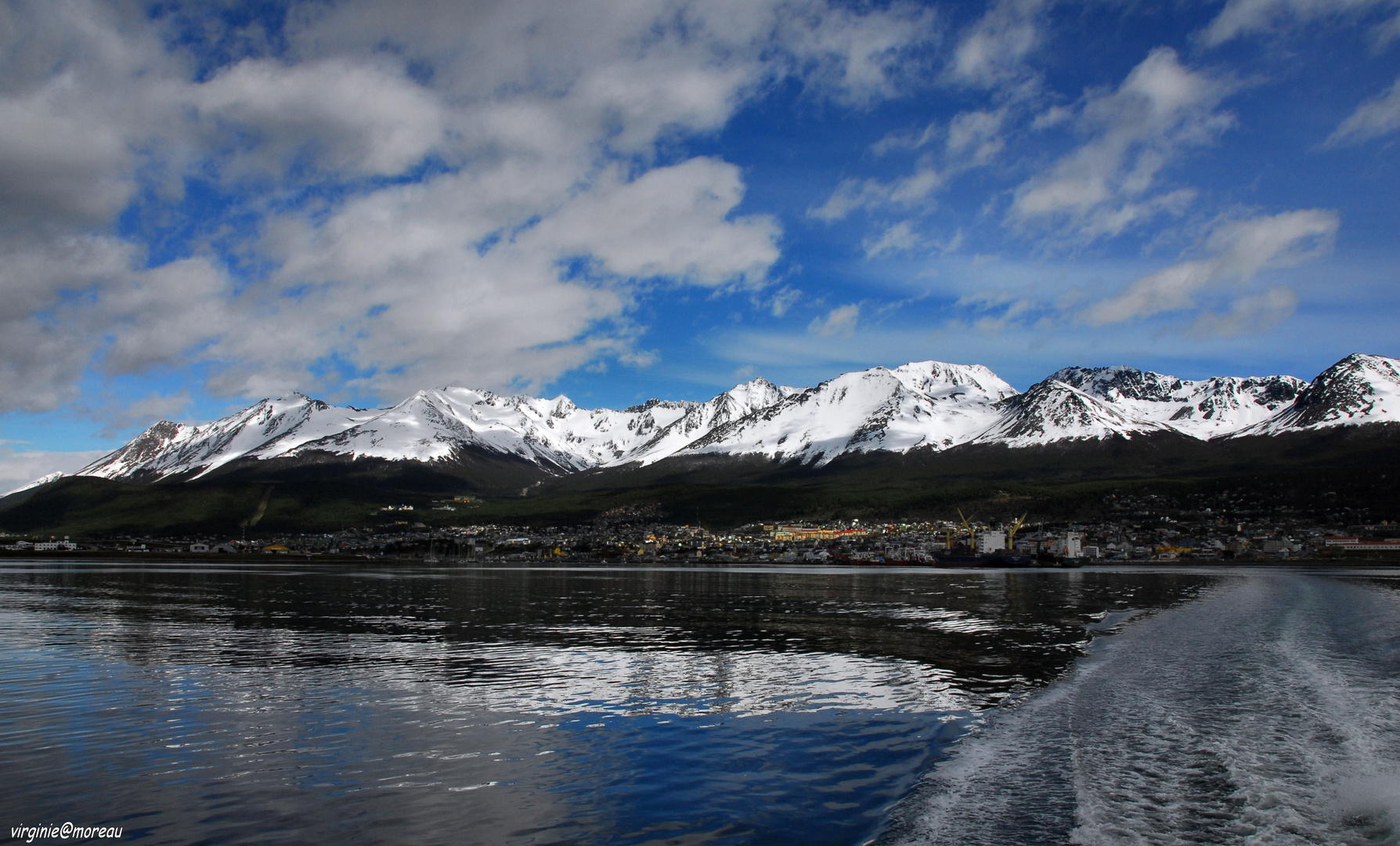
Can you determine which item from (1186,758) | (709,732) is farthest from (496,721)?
(1186,758)

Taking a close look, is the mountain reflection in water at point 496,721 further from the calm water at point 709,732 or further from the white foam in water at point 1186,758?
the white foam in water at point 1186,758

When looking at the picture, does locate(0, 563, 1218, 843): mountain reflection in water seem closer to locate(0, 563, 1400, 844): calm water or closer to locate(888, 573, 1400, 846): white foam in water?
locate(0, 563, 1400, 844): calm water

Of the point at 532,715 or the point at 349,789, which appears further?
the point at 532,715

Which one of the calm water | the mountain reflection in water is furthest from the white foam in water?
the mountain reflection in water

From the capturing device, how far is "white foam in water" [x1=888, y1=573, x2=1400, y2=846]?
14.6 meters

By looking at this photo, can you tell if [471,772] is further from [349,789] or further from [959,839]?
[959,839]

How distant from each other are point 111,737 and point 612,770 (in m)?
14.0

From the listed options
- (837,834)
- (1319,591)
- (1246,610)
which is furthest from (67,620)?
(1319,591)

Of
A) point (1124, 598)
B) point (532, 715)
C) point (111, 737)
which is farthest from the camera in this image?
point (1124, 598)

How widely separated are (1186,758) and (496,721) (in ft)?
59.4

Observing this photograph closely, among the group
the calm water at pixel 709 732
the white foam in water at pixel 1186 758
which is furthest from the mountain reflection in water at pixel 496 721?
the white foam in water at pixel 1186 758

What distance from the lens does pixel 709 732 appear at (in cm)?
2272

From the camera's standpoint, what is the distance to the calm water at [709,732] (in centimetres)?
1527

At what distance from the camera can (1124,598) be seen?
75.0m
